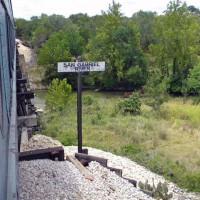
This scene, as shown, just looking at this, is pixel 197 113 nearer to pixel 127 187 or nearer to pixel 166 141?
pixel 166 141

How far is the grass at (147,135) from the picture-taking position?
1011 cm

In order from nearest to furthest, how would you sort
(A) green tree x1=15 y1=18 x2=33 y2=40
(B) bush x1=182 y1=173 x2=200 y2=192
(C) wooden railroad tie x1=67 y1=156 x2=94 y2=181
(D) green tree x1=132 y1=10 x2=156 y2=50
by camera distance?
(C) wooden railroad tie x1=67 y1=156 x2=94 y2=181 < (B) bush x1=182 y1=173 x2=200 y2=192 < (D) green tree x1=132 y1=10 x2=156 y2=50 < (A) green tree x1=15 y1=18 x2=33 y2=40

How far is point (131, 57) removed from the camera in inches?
1280

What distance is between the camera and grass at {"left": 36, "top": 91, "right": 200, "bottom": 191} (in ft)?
33.2

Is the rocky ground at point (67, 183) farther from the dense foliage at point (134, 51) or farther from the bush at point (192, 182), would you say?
the dense foliage at point (134, 51)

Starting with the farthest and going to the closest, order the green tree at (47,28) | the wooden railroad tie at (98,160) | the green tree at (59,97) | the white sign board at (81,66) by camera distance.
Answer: the green tree at (47,28)
the green tree at (59,97)
the wooden railroad tie at (98,160)
the white sign board at (81,66)

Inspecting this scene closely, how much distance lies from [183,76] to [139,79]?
3.71 metres

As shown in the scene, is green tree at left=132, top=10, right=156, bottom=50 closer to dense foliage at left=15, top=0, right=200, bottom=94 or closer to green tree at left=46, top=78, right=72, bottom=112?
dense foliage at left=15, top=0, right=200, bottom=94

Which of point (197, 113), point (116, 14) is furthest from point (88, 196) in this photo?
point (116, 14)

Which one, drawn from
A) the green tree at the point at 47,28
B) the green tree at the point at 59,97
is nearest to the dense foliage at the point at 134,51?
the green tree at the point at 47,28

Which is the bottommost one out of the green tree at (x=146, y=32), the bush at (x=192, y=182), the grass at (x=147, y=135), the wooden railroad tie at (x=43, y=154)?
the grass at (x=147, y=135)

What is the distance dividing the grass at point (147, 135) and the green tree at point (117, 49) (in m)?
11.2

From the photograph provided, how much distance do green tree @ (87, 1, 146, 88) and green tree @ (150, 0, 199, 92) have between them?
186 centimetres

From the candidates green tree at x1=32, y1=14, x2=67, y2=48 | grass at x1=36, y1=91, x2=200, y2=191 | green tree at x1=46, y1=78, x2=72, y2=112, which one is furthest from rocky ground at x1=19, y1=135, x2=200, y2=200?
green tree at x1=32, y1=14, x2=67, y2=48
